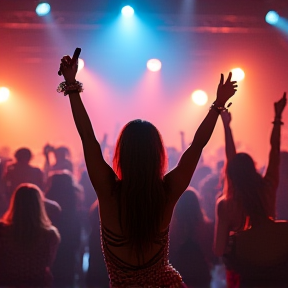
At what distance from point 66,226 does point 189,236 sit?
1.38 metres

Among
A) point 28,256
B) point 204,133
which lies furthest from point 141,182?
point 28,256

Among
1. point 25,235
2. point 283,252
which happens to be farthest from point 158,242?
point 25,235

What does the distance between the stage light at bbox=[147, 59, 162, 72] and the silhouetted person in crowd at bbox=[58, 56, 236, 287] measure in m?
5.49

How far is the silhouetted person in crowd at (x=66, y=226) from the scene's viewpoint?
180 inches

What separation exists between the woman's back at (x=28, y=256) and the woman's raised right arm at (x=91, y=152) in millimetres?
2359

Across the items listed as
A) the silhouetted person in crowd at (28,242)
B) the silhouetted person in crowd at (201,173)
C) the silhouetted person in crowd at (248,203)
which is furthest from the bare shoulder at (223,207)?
the silhouetted person in crowd at (201,173)

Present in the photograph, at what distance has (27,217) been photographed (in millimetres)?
3846

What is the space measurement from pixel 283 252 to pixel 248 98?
4.43 metres

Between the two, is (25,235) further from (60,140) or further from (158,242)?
(60,140)

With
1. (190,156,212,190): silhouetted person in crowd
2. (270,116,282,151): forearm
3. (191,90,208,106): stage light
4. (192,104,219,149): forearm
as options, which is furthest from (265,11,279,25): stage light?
(192,104,219,149): forearm

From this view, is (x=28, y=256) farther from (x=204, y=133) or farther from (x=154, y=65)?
(x=154, y=65)

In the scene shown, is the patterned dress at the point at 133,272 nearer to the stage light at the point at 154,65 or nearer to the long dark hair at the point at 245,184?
the long dark hair at the point at 245,184

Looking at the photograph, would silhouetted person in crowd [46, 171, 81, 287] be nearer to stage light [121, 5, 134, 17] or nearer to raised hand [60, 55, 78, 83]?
stage light [121, 5, 134, 17]

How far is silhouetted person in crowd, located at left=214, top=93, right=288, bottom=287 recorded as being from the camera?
331cm
